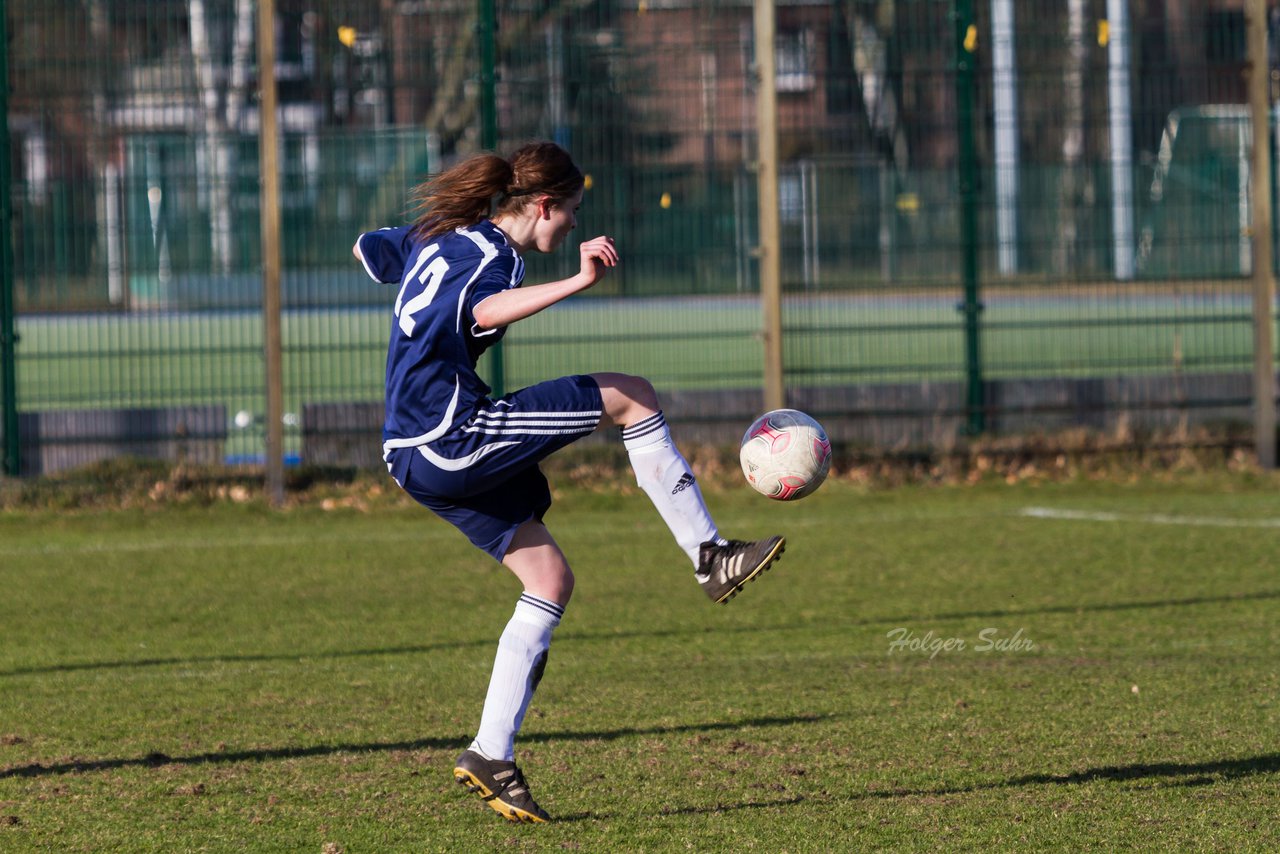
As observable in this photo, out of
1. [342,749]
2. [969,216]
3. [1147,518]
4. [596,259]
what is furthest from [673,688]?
[969,216]

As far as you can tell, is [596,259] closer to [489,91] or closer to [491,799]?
[491,799]

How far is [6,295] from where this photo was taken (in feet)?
40.7

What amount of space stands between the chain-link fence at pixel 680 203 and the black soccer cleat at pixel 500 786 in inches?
318

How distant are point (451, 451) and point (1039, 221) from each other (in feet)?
32.0

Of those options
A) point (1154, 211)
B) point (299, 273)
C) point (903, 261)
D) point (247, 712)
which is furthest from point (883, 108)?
point (247, 712)

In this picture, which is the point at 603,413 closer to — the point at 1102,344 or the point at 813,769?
the point at 813,769

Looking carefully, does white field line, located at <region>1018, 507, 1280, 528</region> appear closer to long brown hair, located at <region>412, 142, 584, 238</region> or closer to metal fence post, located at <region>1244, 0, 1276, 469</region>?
metal fence post, located at <region>1244, 0, 1276, 469</region>

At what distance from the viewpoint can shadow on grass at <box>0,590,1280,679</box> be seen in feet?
24.1

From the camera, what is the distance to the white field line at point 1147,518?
11.0 metres

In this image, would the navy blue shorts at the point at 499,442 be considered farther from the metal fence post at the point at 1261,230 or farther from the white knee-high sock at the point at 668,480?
the metal fence post at the point at 1261,230

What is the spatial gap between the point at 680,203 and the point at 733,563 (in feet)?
27.9

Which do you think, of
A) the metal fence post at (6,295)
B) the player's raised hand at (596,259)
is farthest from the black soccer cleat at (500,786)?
the metal fence post at (6,295)

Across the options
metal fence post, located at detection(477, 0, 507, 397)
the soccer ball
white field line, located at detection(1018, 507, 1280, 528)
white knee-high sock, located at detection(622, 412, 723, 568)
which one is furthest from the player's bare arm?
metal fence post, located at detection(477, 0, 507, 397)

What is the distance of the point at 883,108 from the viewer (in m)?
13.4
